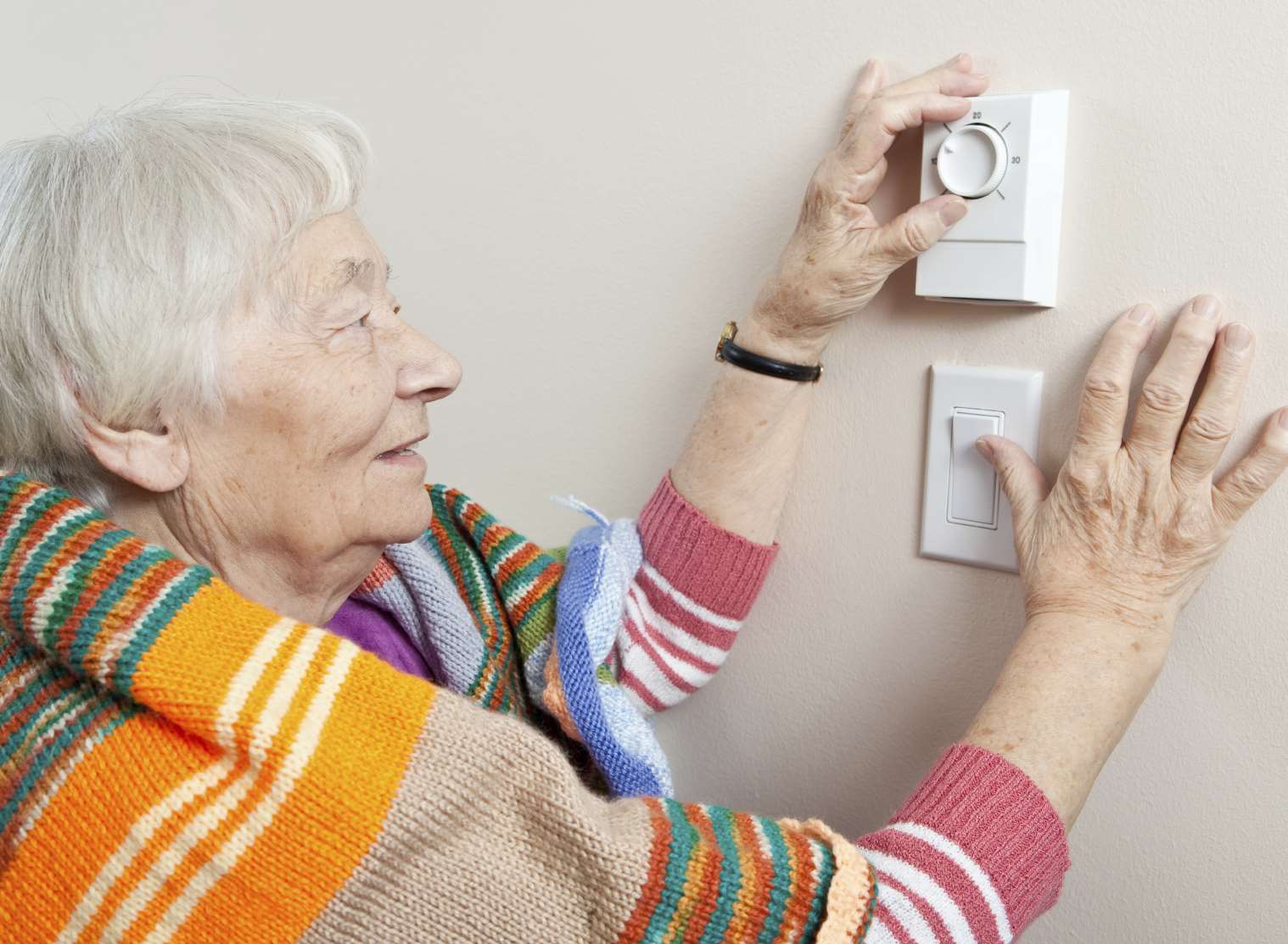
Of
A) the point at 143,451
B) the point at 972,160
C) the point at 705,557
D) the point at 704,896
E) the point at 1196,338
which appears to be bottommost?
the point at 704,896

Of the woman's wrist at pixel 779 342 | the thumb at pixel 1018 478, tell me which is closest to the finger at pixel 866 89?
the woman's wrist at pixel 779 342

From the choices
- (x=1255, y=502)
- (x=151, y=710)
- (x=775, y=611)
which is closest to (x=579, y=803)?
(x=151, y=710)

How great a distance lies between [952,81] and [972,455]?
0.27 meters

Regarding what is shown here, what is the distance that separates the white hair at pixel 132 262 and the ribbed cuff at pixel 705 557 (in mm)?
356

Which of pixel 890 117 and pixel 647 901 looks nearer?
pixel 647 901

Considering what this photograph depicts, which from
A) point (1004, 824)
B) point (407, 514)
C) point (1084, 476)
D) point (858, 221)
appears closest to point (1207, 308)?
point (1084, 476)

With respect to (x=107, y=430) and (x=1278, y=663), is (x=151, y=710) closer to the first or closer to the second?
(x=107, y=430)

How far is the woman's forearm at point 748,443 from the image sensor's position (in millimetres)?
870

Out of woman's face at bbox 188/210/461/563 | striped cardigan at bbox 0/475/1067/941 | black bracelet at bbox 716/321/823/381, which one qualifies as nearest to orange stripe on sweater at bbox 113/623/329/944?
striped cardigan at bbox 0/475/1067/941

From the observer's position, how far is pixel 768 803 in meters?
1.02

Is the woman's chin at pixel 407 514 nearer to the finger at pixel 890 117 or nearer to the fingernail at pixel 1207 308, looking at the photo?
the finger at pixel 890 117

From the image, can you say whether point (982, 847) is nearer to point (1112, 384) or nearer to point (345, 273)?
point (1112, 384)

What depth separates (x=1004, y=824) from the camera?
0.69m

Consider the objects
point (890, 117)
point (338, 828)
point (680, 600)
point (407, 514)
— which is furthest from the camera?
point (680, 600)
